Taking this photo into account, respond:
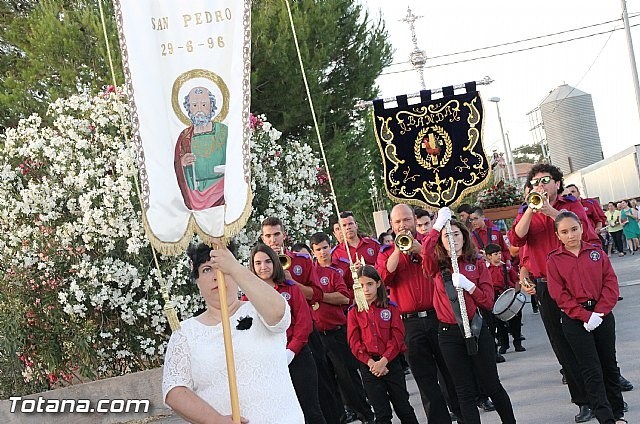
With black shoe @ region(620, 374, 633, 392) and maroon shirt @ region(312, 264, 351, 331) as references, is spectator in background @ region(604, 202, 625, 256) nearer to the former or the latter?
maroon shirt @ region(312, 264, 351, 331)

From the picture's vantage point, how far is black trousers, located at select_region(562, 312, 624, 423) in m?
8.27

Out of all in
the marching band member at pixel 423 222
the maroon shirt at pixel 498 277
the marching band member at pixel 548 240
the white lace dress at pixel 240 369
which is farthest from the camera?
the maroon shirt at pixel 498 277

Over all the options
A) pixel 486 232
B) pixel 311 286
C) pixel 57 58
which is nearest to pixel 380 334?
pixel 311 286

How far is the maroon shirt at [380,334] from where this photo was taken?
935cm

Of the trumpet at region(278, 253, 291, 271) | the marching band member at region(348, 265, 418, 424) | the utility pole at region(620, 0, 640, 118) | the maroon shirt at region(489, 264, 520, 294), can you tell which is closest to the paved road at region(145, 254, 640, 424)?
the maroon shirt at region(489, 264, 520, 294)

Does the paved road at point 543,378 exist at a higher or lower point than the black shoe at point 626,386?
lower

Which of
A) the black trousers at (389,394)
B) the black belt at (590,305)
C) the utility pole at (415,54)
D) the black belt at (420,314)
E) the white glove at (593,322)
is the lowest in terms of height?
the black trousers at (389,394)

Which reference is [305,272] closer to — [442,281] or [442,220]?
[442,281]

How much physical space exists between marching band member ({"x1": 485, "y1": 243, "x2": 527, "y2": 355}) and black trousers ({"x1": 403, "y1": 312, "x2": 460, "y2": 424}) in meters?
5.57

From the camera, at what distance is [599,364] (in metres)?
8.43

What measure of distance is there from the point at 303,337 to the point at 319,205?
29.8ft

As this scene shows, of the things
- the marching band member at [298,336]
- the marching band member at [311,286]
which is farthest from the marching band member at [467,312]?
the marching band member at [311,286]

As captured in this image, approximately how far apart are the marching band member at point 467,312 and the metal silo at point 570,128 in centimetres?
6096

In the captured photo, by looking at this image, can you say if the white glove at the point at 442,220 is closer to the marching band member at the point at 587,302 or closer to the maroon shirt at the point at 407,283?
the maroon shirt at the point at 407,283
